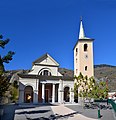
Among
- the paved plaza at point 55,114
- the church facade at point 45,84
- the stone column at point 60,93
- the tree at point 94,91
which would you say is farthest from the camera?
the stone column at point 60,93

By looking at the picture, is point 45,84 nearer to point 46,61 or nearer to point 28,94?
point 28,94

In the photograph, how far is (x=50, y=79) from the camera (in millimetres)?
37781

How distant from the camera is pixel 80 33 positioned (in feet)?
147

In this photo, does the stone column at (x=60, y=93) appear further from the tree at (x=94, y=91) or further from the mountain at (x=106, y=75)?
the mountain at (x=106, y=75)

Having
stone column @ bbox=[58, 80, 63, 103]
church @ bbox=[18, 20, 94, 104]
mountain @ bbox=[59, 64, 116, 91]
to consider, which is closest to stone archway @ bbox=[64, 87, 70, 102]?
church @ bbox=[18, 20, 94, 104]

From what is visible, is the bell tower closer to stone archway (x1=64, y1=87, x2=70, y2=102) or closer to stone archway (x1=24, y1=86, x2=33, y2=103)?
stone archway (x1=64, y1=87, x2=70, y2=102)

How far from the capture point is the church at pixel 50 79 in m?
36.2

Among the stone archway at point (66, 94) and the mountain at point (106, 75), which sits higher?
the mountain at point (106, 75)

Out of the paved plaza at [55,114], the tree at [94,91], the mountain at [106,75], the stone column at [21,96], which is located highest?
the mountain at [106,75]

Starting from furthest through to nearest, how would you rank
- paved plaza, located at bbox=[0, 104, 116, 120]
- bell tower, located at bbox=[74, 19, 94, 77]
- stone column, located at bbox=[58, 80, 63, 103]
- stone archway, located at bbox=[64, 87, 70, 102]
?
bell tower, located at bbox=[74, 19, 94, 77]
stone archway, located at bbox=[64, 87, 70, 102]
stone column, located at bbox=[58, 80, 63, 103]
paved plaza, located at bbox=[0, 104, 116, 120]

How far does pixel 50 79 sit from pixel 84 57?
8.67 m

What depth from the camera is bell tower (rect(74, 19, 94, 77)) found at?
40.1 metres

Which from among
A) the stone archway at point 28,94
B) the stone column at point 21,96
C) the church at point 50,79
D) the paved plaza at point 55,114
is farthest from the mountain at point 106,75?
the paved plaza at point 55,114

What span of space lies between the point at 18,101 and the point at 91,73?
15.6m
